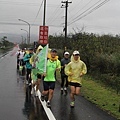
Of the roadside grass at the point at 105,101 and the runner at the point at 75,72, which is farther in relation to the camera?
the runner at the point at 75,72

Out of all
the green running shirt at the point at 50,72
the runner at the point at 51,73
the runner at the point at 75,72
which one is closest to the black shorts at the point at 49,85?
the runner at the point at 51,73

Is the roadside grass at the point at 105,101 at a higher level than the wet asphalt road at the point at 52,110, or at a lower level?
lower

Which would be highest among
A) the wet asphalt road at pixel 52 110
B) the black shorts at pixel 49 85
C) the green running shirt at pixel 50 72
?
the green running shirt at pixel 50 72

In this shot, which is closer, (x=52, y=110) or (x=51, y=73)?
(x=52, y=110)

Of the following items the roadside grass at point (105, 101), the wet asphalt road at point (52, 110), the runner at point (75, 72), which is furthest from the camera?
the runner at point (75, 72)

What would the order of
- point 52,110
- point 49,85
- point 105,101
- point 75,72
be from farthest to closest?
point 105,101 → point 49,85 → point 75,72 → point 52,110

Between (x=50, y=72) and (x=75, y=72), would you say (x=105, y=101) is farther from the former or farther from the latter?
(x=50, y=72)

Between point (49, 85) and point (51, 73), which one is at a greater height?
point (51, 73)

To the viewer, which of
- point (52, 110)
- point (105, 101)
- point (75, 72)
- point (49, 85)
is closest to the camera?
point (52, 110)

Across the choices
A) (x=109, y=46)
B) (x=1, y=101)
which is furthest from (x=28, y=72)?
(x=109, y=46)

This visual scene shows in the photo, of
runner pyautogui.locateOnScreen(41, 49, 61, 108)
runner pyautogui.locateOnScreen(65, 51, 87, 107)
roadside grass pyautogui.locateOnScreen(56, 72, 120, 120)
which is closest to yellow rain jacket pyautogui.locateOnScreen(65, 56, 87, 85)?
runner pyautogui.locateOnScreen(65, 51, 87, 107)

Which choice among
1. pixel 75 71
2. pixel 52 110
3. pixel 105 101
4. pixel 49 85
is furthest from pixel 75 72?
pixel 105 101

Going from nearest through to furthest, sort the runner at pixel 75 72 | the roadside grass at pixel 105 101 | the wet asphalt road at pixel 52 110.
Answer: the wet asphalt road at pixel 52 110 → the roadside grass at pixel 105 101 → the runner at pixel 75 72

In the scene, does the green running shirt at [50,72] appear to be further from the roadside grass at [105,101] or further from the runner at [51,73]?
the roadside grass at [105,101]
